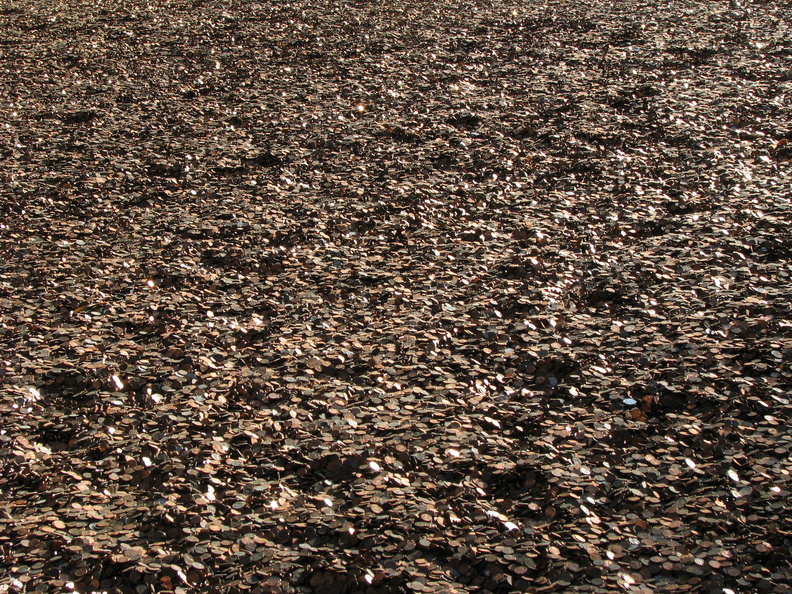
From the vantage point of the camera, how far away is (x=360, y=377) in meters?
1.76

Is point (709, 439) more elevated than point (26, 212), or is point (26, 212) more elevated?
point (709, 439)

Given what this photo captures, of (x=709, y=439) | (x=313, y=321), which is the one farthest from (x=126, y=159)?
(x=709, y=439)

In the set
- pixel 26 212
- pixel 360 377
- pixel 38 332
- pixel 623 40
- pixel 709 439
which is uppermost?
pixel 623 40

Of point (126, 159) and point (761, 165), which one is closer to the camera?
point (761, 165)

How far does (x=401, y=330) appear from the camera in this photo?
6.27 ft

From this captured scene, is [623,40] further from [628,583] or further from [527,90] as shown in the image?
[628,583]

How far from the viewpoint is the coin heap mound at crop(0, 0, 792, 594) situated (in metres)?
1.34

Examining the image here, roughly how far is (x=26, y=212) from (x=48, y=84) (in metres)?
1.51

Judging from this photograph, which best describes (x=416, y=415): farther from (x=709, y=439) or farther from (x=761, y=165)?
(x=761, y=165)

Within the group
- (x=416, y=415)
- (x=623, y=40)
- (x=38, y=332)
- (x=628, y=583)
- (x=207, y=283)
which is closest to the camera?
(x=628, y=583)

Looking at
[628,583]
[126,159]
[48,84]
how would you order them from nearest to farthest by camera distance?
[628,583] → [126,159] → [48,84]

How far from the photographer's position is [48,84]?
3703mm

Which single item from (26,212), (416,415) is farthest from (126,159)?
(416,415)

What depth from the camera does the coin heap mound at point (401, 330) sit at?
1339 millimetres
